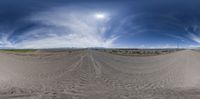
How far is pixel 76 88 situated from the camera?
10.8m

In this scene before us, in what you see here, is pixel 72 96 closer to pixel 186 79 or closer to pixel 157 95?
pixel 157 95

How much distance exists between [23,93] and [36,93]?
0.45 meters

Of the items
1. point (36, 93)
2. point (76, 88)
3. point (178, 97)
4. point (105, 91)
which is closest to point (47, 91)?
point (36, 93)

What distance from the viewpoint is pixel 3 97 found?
8914mm

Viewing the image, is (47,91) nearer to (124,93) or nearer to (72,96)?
(72,96)

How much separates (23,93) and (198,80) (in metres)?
8.12

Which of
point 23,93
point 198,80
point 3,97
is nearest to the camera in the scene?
point 3,97

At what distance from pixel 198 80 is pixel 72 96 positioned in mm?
6851

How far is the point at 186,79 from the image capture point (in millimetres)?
13445

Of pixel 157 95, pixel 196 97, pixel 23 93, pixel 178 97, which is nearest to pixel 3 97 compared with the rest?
pixel 23 93

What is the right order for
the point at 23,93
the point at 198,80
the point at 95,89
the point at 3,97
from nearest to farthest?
the point at 3,97 < the point at 23,93 < the point at 95,89 < the point at 198,80

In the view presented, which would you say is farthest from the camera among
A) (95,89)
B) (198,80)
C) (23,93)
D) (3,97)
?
(198,80)

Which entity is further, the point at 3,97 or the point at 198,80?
the point at 198,80

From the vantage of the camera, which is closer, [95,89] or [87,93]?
[87,93]
